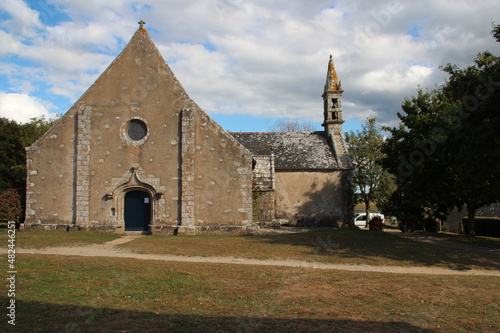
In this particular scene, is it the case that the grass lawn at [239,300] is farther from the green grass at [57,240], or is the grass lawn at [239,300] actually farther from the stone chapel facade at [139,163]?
the stone chapel facade at [139,163]

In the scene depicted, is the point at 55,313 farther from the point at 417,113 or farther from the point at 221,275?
the point at 417,113

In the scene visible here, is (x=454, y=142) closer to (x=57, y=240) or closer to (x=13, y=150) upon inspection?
(x=57, y=240)

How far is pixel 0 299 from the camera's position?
684cm

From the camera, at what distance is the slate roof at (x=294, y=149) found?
28.5 metres

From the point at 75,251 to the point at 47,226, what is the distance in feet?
22.9

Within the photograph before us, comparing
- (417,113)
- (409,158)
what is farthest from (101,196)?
(417,113)

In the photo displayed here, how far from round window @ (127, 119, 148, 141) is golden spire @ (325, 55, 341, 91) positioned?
1765 centimetres

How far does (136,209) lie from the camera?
1941 centimetres

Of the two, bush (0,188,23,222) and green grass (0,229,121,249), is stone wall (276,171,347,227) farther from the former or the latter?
bush (0,188,23,222)

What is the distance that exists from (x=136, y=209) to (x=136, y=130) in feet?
13.8

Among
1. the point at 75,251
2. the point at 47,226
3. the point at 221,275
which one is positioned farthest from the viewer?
the point at 47,226

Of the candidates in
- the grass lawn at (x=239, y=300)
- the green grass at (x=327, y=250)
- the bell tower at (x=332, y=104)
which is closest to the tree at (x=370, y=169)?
the bell tower at (x=332, y=104)

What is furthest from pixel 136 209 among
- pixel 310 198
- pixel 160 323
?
pixel 160 323

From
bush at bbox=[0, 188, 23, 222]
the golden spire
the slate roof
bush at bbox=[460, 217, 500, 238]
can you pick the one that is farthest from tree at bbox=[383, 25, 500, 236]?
bush at bbox=[0, 188, 23, 222]
